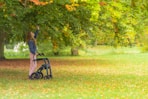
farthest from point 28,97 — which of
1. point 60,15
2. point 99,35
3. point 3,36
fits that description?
point 99,35

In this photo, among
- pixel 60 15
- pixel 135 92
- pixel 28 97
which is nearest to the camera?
pixel 28 97

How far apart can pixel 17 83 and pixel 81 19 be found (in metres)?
5.55

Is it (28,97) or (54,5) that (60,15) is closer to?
(54,5)

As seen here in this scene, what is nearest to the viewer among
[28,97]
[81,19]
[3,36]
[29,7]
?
[28,97]

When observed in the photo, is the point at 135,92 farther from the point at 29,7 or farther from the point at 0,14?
the point at 0,14

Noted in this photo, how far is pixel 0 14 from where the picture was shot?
1655cm

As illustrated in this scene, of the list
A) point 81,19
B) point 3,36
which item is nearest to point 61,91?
point 81,19

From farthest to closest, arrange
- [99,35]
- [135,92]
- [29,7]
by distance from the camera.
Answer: [99,35], [29,7], [135,92]

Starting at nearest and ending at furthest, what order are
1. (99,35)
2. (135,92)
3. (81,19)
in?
(135,92) < (81,19) < (99,35)

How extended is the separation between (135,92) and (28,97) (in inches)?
144

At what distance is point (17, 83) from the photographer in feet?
55.0

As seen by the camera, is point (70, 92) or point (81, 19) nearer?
point (70, 92)

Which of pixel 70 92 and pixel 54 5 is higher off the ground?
pixel 54 5

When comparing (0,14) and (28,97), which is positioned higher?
(0,14)
